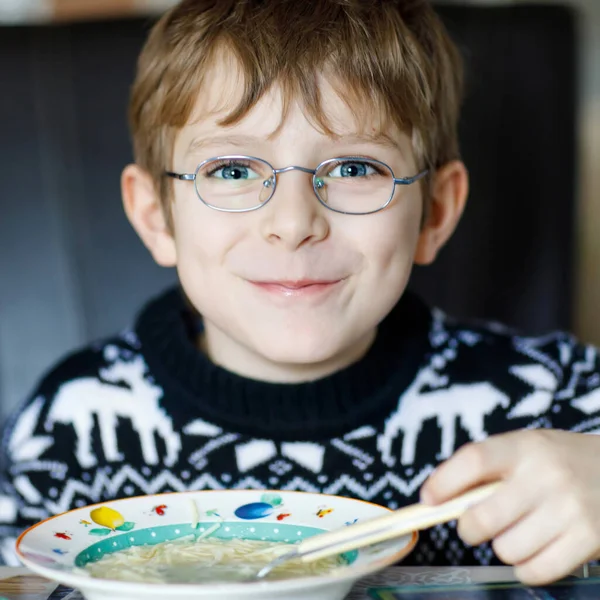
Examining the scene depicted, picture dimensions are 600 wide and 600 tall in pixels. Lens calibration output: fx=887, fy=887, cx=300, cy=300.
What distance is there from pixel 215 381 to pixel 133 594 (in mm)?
680

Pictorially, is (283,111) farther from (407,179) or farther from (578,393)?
(578,393)

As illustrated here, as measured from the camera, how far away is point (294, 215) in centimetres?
110

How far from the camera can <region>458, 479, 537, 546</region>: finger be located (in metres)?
0.79

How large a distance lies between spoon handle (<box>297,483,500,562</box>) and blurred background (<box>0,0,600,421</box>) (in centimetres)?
104

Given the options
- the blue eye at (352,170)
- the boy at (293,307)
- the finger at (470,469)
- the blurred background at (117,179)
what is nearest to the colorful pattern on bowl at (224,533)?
the finger at (470,469)

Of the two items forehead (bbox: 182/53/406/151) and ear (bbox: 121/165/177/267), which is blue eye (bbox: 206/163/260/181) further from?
ear (bbox: 121/165/177/267)

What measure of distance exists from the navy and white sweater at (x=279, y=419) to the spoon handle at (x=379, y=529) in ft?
1.78

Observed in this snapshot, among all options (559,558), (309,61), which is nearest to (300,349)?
(309,61)

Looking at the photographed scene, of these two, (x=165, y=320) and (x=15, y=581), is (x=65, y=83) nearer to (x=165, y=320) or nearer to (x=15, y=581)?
(x=165, y=320)

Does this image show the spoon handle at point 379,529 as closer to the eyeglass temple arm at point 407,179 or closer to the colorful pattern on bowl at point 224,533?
the colorful pattern on bowl at point 224,533

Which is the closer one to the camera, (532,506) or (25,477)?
(532,506)

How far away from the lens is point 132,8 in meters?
2.47

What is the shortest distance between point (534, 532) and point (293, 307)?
49cm

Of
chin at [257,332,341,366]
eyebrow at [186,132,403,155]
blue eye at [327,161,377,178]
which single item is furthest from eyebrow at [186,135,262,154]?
chin at [257,332,341,366]
